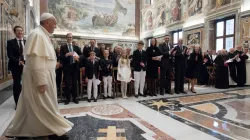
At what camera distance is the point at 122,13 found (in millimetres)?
19391

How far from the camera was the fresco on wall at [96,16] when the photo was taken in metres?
16.5

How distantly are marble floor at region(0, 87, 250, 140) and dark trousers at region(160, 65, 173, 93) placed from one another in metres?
1.20

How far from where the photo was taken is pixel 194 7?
12.1 meters

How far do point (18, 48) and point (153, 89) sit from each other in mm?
4201

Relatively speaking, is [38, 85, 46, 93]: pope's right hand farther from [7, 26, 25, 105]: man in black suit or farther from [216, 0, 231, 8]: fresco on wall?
[216, 0, 231, 8]: fresco on wall

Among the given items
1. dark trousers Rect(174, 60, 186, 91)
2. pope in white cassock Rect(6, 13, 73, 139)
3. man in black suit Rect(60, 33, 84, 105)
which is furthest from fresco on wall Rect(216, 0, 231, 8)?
pope in white cassock Rect(6, 13, 73, 139)

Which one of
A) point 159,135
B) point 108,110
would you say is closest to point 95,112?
point 108,110

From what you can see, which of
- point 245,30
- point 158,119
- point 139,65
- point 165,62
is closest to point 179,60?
point 165,62

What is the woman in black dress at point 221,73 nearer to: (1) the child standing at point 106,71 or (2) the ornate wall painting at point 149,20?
(1) the child standing at point 106,71

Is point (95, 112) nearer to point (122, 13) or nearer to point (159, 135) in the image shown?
point (159, 135)

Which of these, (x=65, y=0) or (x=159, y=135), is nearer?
(x=159, y=135)

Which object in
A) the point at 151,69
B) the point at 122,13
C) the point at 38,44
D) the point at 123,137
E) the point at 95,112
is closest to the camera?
Answer: the point at 38,44

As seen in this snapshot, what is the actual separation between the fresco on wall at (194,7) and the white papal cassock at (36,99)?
451 inches

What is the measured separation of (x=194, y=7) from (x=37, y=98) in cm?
1211
